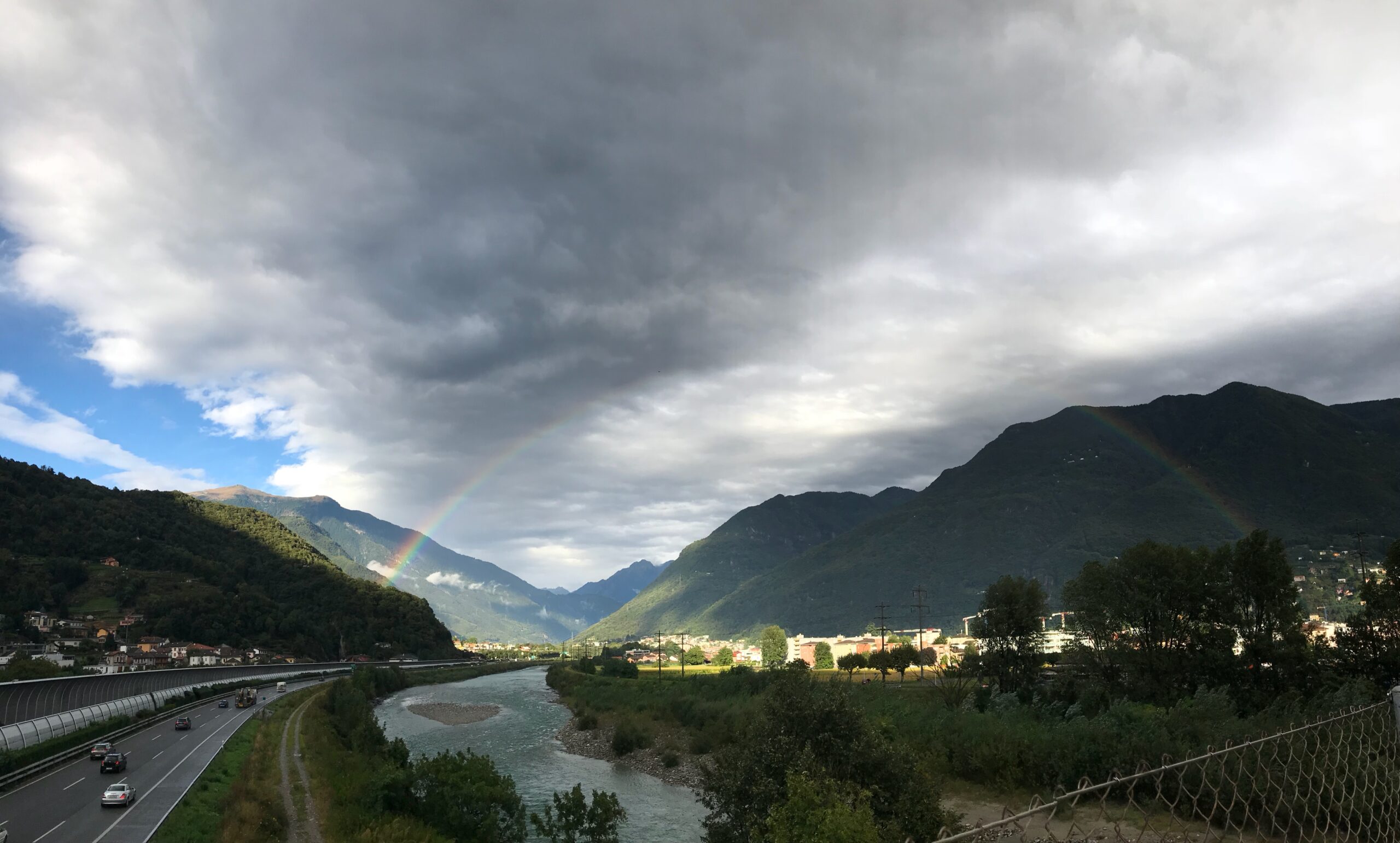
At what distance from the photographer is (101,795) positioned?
108ft

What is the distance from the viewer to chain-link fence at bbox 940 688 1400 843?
5.48 metres

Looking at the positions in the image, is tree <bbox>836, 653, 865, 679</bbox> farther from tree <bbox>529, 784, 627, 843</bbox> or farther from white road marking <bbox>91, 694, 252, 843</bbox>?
tree <bbox>529, 784, 627, 843</bbox>

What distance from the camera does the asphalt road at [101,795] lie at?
26797 mm

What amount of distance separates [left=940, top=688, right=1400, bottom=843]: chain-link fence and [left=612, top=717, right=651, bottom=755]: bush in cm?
3818

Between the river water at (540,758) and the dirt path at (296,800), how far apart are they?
871cm

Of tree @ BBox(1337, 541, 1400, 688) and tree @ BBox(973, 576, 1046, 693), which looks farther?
tree @ BBox(973, 576, 1046, 693)

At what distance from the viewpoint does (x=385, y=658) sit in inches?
6978

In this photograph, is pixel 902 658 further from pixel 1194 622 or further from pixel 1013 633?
pixel 1194 622

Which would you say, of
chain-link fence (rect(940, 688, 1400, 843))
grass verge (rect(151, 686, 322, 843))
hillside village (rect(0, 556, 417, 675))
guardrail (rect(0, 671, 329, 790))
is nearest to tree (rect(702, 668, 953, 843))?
chain-link fence (rect(940, 688, 1400, 843))

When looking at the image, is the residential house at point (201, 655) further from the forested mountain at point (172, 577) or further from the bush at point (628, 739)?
the bush at point (628, 739)

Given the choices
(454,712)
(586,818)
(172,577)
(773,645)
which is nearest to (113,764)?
(586,818)

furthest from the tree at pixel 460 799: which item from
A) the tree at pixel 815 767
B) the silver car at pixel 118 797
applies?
the tree at pixel 815 767

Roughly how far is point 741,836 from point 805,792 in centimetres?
580

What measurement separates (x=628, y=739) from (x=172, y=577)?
129m
